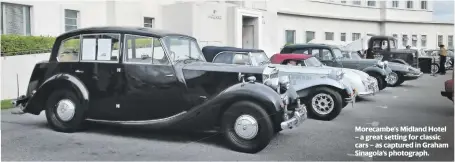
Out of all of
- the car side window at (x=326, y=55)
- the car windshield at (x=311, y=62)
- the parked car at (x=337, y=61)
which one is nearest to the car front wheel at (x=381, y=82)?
the parked car at (x=337, y=61)

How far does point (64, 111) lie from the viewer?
4.68 meters

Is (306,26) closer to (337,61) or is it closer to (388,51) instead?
(388,51)

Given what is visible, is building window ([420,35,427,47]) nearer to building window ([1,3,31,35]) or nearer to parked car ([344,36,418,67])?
parked car ([344,36,418,67])

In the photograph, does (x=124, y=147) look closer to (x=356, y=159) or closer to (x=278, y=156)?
(x=278, y=156)

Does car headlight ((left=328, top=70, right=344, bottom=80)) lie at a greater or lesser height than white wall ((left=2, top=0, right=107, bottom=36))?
lesser

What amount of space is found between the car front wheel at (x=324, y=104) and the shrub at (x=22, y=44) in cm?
425

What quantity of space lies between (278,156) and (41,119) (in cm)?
307

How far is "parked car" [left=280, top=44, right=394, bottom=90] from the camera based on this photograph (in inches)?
339

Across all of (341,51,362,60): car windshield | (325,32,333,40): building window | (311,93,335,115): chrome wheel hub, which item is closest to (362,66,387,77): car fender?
(341,51,362,60): car windshield

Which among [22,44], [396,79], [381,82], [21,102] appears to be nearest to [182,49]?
[21,102]

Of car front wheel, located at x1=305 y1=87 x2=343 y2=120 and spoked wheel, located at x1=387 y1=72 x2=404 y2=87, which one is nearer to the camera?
car front wheel, located at x1=305 y1=87 x2=343 y2=120

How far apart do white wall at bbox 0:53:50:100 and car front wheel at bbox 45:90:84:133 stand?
171cm

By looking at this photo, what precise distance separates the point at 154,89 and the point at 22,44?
4.37 metres

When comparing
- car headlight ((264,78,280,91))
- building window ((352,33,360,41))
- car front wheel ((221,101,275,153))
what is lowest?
car front wheel ((221,101,275,153))
